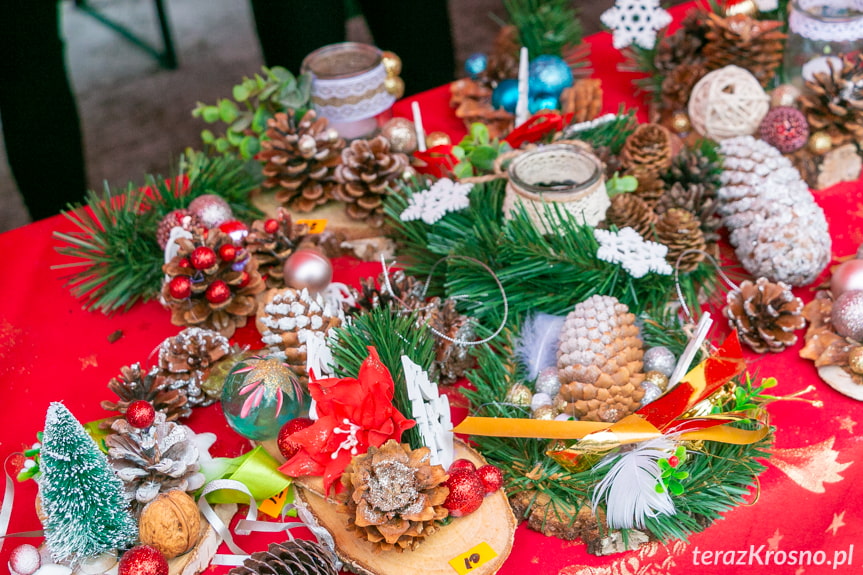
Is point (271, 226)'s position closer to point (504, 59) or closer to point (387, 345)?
point (387, 345)

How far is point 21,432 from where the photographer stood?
110 cm

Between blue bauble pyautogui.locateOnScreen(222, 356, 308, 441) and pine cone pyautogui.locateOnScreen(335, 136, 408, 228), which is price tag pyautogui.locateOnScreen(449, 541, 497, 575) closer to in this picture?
A: blue bauble pyautogui.locateOnScreen(222, 356, 308, 441)

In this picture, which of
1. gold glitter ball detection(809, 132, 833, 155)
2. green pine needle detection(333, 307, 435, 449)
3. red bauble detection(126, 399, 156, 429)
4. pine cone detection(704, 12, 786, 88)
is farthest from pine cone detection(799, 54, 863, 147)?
red bauble detection(126, 399, 156, 429)

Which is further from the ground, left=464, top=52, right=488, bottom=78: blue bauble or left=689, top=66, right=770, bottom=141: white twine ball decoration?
left=464, top=52, right=488, bottom=78: blue bauble

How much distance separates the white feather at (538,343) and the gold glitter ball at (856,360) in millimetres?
367

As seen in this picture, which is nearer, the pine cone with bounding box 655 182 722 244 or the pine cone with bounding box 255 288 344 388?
the pine cone with bounding box 255 288 344 388

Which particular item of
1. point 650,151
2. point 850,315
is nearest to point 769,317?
point 850,315

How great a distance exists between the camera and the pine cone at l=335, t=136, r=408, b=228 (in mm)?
1307

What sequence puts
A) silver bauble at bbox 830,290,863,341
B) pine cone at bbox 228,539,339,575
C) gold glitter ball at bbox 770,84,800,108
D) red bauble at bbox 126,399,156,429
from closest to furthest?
pine cone at bbox 228,539,339,575 → red bauble at bbox 126,399,156,429 → silver bauble at bbox 830,290,863,341 → gold glitter ball at bbox 770,84,800,108

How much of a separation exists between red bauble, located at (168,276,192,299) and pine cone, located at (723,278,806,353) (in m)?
0.76

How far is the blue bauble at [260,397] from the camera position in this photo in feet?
3.09

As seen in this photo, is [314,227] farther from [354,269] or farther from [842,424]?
[842,424]

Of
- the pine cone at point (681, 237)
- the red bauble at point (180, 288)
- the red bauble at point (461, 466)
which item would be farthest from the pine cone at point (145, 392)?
the pine cone at point (681, 237)

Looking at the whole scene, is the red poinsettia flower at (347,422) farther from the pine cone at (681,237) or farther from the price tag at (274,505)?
the pine cone at (681,237)
